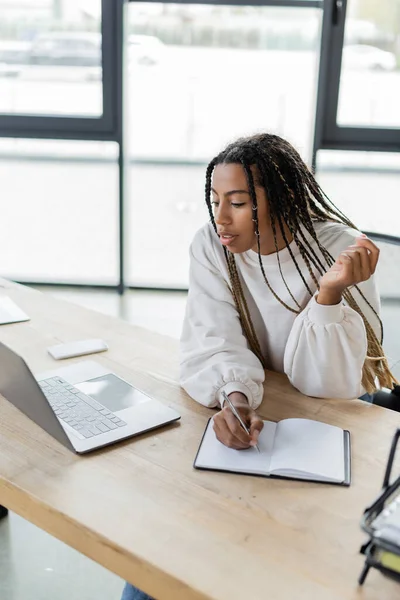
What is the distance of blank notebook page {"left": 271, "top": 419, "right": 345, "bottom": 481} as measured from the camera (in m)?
1.05

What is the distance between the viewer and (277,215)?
1.38 metres

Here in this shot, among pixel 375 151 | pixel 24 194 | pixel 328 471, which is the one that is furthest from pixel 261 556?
pixel 24 194

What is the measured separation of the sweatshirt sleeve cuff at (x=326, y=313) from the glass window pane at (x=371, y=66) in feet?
8.22

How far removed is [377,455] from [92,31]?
3020 millimetres

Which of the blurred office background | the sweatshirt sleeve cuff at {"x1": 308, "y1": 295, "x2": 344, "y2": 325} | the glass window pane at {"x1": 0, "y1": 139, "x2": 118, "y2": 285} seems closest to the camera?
the sweatshirt sleeve cuff at {"x1": 308, "y1": 295, "x2": 344, "y2": 325}

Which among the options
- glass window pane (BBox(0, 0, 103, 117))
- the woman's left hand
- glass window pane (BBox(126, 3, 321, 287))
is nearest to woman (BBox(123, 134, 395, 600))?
the woman's left hand

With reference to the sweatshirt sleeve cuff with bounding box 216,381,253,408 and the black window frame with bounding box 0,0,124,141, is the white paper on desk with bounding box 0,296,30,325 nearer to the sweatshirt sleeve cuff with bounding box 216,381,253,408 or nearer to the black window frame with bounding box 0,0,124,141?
the sweatshirt sleeve cuff with bounding box 216,381,253,408

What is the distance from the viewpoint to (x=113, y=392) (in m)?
1.31

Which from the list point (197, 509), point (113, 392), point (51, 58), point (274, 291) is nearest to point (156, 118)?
point (51, 58)

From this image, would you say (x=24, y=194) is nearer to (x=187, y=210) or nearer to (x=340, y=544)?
(x=187, y=210)

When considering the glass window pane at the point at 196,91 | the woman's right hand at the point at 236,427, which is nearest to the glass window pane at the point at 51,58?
the glass window pane at the point at 196,91

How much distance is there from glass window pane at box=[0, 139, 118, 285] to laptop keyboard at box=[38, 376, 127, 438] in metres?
2.62

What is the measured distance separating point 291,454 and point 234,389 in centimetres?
20

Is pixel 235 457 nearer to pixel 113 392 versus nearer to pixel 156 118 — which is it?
pixel 113 392
